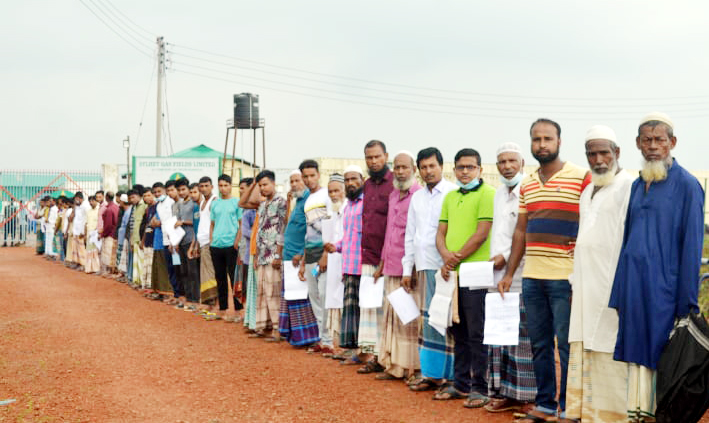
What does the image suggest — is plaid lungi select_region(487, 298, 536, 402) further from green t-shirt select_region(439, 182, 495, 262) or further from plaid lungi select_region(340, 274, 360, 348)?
plaid lungi select_region(340, 274, 360, 348)

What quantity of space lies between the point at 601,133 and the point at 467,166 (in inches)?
58.3

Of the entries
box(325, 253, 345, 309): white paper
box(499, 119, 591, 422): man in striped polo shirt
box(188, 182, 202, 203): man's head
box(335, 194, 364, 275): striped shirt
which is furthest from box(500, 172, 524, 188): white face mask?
box(188, 182, 202, 203): man's head

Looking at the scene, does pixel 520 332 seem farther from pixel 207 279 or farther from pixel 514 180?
pixel 207 279

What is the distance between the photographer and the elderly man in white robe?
5.02m

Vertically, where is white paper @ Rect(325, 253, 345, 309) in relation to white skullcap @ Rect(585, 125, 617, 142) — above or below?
below

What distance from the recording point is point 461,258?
6395 mm

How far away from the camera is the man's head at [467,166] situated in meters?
6.52

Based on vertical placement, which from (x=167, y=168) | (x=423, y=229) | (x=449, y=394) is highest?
(x=167, y=168)

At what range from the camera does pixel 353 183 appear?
27.0 ft

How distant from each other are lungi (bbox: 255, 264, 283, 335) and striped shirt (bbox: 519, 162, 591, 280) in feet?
16.2

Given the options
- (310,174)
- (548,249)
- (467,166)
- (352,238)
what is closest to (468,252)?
(467,166)

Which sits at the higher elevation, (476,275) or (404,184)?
(404,184)

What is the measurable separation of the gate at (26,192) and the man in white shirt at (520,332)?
101 feet

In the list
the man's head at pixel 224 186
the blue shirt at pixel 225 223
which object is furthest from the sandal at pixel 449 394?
the man's head at pixel 224 186
